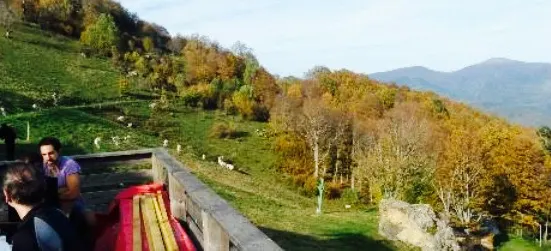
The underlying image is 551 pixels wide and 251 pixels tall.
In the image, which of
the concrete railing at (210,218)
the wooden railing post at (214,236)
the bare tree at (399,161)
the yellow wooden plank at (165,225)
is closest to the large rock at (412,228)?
the concrete railing at (210,218)

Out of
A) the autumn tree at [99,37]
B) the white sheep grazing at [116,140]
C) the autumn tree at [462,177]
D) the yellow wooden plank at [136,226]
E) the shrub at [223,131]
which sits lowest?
the autumn tree at [462,177]

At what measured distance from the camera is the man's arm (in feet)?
27.3

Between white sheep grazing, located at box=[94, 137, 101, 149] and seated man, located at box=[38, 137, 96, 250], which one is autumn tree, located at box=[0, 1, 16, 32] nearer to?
white sheep grazing, located at box=[94, 137, 101, 149]

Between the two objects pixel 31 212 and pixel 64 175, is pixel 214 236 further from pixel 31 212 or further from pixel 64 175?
pixel 64 175

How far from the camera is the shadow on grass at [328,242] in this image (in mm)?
20812

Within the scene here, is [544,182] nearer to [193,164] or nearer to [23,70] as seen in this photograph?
[193,164]

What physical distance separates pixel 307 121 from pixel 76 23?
4340 cm

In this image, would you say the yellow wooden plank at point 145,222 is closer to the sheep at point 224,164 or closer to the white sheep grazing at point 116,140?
the white sheep grazing at point 116,140

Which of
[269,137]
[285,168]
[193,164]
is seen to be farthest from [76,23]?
[193,164]

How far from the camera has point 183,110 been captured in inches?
2972

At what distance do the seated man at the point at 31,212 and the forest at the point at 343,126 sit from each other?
45.4 metres

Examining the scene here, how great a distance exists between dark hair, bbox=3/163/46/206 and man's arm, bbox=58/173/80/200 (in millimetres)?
2981

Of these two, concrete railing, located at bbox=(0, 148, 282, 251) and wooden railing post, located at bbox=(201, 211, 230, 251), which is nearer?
concrete railing, located at bbox=(0, 148, 282, 251)

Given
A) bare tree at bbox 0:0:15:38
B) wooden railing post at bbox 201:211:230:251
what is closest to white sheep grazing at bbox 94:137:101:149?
wooden railing post at bbox 201:211:230:251
